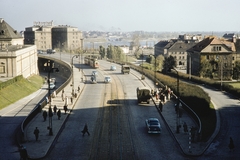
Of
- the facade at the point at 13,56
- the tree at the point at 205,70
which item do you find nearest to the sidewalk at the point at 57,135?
the facade at the point at 13,56

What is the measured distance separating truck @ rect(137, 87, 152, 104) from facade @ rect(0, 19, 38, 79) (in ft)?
111

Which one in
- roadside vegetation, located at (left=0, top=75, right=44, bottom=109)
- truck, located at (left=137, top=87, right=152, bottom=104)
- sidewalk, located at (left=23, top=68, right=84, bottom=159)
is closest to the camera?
sidewalk, located at (left=23, top=68, right=84, bottom=159)

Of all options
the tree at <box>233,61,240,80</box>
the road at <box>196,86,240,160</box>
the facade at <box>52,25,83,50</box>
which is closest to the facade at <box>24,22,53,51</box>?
the facade at <box>52,25,83,50</box>

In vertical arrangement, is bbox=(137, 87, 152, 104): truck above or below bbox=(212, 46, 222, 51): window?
below

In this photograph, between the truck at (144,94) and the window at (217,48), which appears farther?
the window at (217,48)

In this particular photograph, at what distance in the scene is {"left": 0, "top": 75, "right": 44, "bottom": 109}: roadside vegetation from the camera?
177 feet

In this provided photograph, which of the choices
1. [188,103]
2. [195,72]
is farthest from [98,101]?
[195,72]

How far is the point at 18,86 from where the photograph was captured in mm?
65812

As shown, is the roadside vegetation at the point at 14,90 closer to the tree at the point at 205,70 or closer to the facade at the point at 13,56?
the facade at the point at 13,56

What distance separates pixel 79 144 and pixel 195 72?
63.0 meters

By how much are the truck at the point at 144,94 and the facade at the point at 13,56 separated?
33793 millimetres

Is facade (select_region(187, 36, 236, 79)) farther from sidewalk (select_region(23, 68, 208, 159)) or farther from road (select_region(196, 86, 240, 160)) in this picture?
sidewalk (select_region(23, 68, 208, 159))

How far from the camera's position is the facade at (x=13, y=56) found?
232 ft

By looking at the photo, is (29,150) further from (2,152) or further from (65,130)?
(65,130)
